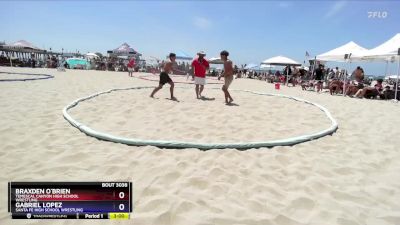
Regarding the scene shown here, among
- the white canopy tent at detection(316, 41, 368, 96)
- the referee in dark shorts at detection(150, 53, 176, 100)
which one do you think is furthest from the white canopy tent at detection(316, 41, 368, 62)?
the referee in dark shorts at detection(150, 53, 176, 100)

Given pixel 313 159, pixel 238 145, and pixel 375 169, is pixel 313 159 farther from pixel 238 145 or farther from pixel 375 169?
pixel 238 145

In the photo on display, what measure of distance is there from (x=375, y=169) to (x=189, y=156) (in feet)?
8.65

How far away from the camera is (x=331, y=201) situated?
126 inches

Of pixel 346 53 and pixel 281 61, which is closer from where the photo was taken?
pixel 346 53

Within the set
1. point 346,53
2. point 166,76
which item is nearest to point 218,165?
point 166,76

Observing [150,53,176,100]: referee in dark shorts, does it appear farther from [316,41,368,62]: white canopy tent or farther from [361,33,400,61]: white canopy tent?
[316,41,368,62]: white canopy tent

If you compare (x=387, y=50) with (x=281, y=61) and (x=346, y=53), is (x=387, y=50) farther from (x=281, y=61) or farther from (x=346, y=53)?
(x=281, y=61)
